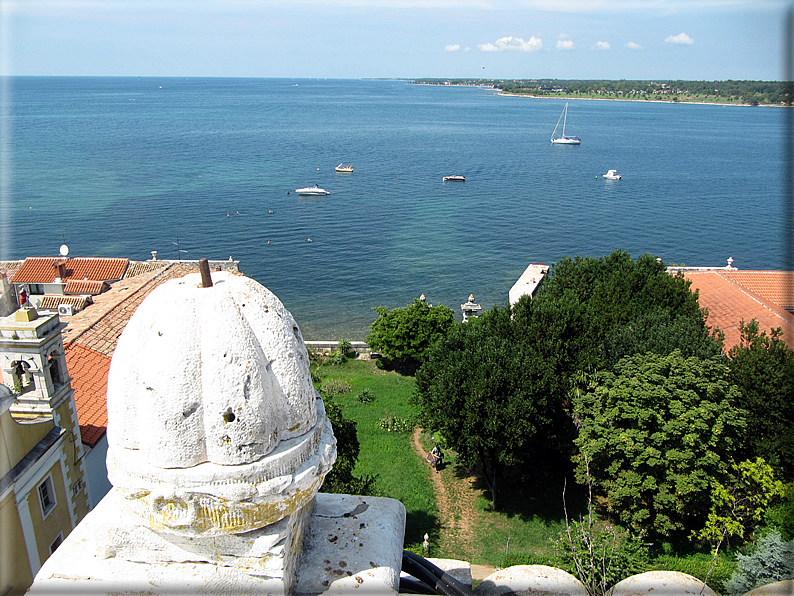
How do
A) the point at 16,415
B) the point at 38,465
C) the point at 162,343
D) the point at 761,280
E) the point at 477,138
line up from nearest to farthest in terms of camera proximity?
the point at 162,343 → the point at 38,465 → the point at 16,415 → the point at 761,280 → the point at 477,138

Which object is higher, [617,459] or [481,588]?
[481,588]

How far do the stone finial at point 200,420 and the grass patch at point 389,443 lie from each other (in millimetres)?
16473

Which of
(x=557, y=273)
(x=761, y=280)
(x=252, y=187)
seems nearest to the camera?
(x=557, y=273)

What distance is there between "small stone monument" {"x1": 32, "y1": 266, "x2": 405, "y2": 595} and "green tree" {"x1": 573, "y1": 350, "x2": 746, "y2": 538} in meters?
15.2

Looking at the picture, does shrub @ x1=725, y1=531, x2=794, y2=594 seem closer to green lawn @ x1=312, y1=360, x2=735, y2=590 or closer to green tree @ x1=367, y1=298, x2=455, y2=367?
green lawn @ x1=312, y1=360, x2=735, y2=590

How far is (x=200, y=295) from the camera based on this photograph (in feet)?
19.1

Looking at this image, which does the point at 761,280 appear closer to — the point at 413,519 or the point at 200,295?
the point at 413,519

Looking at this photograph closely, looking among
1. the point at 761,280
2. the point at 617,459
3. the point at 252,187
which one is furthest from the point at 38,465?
the point at 252,187

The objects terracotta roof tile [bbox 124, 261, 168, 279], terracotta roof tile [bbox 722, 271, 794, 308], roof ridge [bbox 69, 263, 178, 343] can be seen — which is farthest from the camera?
terracotta roof tile [bbox 124, 261, 168, 279]

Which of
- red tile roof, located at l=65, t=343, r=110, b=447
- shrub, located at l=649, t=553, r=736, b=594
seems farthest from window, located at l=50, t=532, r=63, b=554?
shrub, located at l=649, t=553, r=736, b=594

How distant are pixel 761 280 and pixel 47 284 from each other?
5465cm

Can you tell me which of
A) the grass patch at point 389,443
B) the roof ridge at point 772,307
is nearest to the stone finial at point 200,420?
the grass patch at point 389,443

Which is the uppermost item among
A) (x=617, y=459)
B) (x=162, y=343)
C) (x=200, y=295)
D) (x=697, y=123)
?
(x=697, y=123)

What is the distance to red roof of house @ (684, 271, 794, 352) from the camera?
97.8 ft
